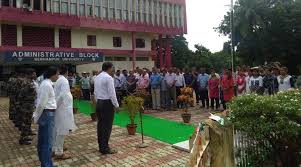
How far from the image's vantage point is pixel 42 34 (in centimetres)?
3184

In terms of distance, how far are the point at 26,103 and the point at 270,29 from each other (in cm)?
3160

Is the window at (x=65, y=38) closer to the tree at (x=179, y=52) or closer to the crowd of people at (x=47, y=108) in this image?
the tree at (x=179, y=52)

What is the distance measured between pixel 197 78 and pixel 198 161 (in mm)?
11016

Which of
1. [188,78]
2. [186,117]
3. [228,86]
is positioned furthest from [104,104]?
[188,78]

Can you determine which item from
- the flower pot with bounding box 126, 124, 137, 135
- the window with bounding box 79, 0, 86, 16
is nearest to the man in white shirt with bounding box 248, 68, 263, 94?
the flower pot with bounding box 126, 124, 137, 135

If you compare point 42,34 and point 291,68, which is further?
point 291,68

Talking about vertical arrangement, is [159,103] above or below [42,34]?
below

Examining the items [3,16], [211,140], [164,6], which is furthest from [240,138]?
[164,6]

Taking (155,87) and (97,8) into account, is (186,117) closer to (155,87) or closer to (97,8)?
(155,87)

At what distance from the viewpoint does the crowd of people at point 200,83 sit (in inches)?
485

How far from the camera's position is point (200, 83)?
48.8 ft

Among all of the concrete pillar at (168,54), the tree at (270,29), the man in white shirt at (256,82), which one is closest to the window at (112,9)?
the concrete pillar at (168,54)

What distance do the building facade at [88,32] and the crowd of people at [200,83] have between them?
12492mm

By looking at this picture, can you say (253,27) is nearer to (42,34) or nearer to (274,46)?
(274,46)
